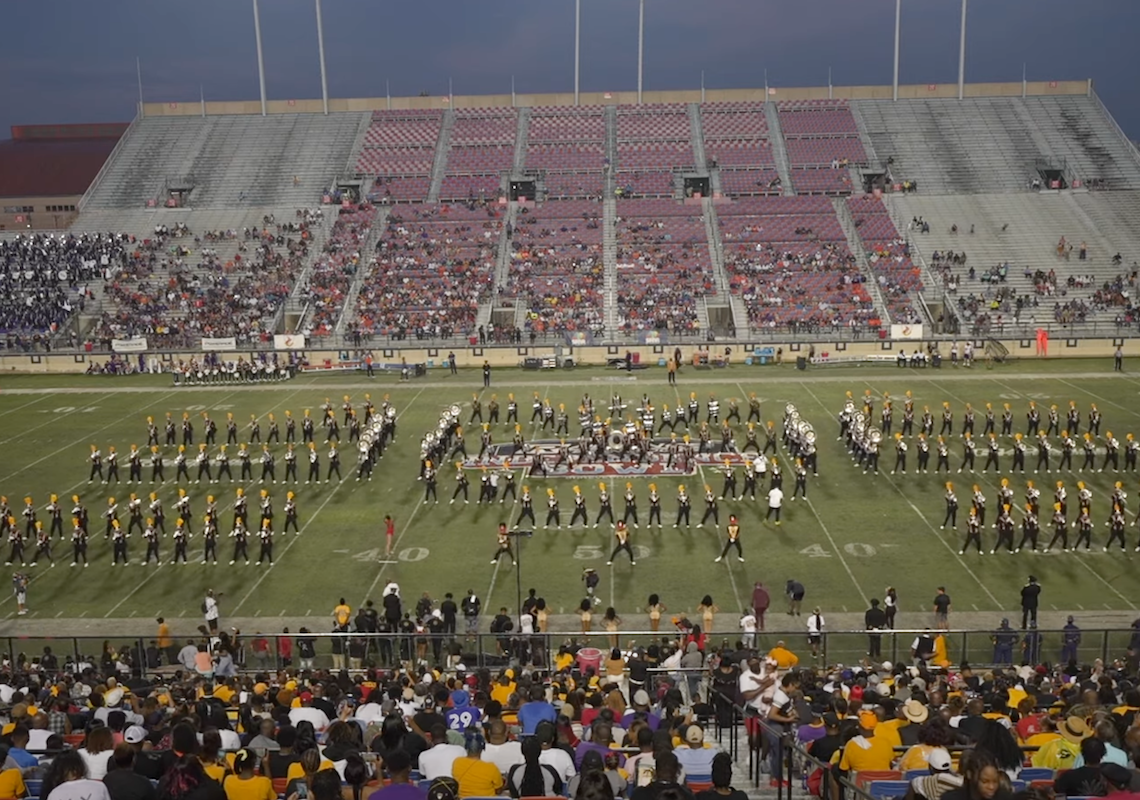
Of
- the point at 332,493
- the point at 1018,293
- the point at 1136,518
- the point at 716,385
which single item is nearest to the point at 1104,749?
the point at 1136,518

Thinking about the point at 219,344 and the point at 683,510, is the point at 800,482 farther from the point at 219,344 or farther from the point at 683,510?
the point at 219,344

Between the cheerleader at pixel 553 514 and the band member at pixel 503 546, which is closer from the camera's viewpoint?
the band member at pixel 503 546

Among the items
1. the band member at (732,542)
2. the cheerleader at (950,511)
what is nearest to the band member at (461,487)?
the band member at (732,542)

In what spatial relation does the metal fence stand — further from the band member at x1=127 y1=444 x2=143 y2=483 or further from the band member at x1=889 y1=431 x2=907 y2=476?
the band member at x1=889 y1=431 x2=907 y2=476

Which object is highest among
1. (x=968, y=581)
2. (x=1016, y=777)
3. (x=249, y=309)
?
(x=249, y=309)

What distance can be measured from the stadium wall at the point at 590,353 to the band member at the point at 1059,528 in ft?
76.5

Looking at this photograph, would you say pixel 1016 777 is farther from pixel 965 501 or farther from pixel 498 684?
pixel 965 501

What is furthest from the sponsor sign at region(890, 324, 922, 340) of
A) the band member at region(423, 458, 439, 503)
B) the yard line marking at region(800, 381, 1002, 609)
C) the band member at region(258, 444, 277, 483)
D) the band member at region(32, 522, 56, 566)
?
the band member at region(32, 522, 56, 566)

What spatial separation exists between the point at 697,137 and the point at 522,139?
1142 centimetres

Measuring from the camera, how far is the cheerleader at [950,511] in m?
20.3

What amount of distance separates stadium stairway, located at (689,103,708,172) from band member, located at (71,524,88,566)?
48.6m

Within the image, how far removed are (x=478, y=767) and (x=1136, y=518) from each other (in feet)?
60.8

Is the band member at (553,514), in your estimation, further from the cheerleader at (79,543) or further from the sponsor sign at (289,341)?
the sponsor sign at (289,341)

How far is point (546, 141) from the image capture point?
65.9 m
